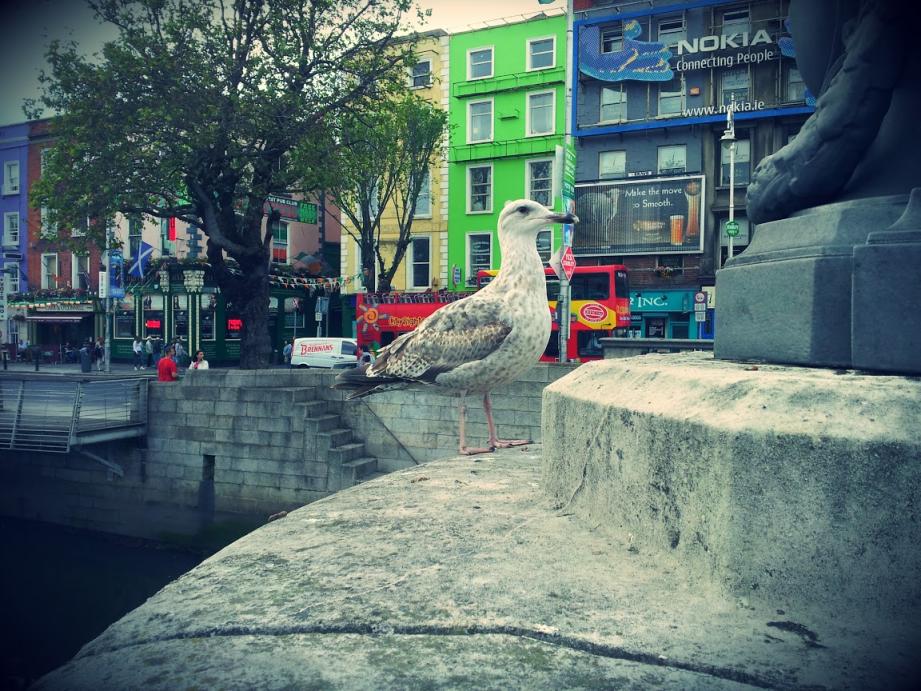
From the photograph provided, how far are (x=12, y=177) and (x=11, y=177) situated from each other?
5cm

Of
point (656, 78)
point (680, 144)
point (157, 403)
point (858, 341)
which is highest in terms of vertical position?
point (656, 78)

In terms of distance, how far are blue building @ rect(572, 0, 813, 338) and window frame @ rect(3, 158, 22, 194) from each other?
29121 mm

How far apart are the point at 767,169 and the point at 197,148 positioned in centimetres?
1588

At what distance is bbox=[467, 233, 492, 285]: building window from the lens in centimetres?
3356

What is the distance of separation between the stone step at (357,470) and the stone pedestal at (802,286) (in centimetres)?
1053

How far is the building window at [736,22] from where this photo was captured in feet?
94.8

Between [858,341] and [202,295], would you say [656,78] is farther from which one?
[858,341]

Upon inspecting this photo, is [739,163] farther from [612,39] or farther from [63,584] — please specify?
[63,584]

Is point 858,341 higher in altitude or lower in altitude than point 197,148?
lower

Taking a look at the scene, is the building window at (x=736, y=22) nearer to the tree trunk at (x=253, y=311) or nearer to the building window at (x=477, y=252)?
the building window at (x=477, y=252)

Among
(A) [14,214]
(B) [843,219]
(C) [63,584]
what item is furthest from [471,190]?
(B) [843,219]

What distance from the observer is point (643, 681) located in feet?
5.53

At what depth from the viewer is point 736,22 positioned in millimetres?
29203

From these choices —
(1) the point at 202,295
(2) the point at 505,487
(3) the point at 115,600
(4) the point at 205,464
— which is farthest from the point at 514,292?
(1) the point at 202,295
